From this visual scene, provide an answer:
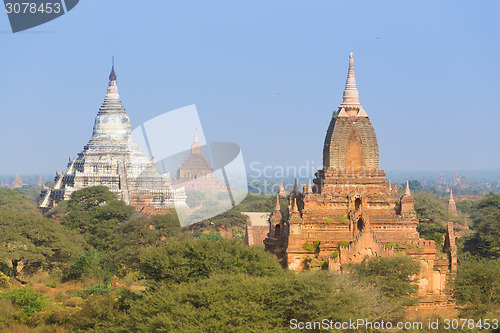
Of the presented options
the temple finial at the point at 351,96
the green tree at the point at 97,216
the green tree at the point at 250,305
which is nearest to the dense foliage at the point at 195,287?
the green tree at the point at 250,305

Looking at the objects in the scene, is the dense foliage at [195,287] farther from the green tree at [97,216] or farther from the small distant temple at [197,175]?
the small distant temple at [197,175]

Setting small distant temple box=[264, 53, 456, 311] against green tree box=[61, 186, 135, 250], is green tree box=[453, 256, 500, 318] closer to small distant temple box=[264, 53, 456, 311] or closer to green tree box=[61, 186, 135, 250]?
small distant temple box=[264, 53, 456, 311]

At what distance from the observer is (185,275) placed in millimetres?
35844

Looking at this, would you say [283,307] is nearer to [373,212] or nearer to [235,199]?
[373,212]

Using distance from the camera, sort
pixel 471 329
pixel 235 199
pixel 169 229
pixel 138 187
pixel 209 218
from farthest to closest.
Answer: pixel 235 199, pixel 138 187, pixel 209 218, pixel 169 229, pixel 471 329

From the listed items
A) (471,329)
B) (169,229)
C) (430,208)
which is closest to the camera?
(471,329)

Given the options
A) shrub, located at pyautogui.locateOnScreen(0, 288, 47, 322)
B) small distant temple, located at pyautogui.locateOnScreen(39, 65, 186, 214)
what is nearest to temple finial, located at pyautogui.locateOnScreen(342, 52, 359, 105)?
shrub, located at pyautogui.locateOnScreen(0, 288, 47, 322)

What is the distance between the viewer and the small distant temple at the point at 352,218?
129ft

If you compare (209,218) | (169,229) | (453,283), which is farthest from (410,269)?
(209,218)

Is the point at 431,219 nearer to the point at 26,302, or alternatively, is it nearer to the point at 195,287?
the point at 26,302

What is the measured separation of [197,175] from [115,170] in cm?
2473

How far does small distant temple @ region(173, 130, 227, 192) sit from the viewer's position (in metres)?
117

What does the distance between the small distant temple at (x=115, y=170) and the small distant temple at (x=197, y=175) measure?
411 inches

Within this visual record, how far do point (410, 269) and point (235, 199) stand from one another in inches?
2676
